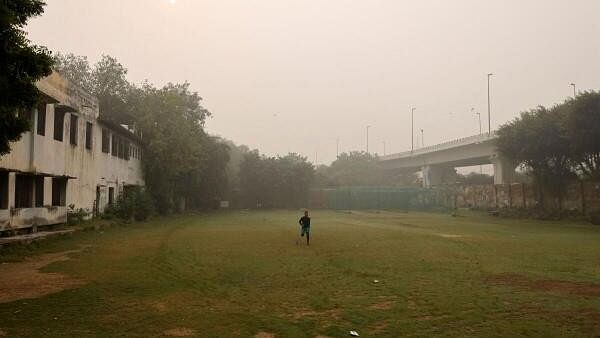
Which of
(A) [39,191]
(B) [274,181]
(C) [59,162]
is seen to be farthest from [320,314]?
(B) [274,181]

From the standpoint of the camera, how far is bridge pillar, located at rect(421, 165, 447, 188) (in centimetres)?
7681

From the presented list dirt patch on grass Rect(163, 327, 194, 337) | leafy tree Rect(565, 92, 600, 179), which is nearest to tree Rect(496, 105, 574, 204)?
leafy tree Rect(565, 92, 600, 179)

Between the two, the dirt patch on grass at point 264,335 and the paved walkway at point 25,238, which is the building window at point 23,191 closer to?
the paved walkway at point 25,238

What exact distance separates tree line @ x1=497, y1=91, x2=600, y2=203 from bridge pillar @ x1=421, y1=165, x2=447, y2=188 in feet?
106

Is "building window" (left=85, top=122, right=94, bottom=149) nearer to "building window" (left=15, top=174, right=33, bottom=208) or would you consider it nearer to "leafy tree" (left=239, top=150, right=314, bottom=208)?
"building window" (left=15, top=174, right=33, bottom=208)

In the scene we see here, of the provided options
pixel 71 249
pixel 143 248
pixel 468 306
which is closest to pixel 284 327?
pixel 468 306

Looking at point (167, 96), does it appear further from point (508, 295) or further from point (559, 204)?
point (508, 295)

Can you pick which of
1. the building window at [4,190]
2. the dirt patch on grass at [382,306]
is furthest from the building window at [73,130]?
the dirt patch on grass at [382,306]

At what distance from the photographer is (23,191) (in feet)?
70.6

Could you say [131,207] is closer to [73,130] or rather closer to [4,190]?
[73,130]

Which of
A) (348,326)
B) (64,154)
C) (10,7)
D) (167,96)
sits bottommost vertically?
(348,326)

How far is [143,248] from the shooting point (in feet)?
59.7

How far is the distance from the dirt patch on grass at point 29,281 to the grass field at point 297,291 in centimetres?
3

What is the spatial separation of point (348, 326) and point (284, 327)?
102cm
